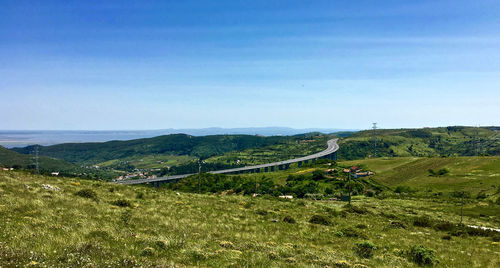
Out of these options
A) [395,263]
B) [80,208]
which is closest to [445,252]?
[395,263]

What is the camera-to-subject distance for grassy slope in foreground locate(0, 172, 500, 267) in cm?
1241

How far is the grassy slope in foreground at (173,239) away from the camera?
40.7 ft

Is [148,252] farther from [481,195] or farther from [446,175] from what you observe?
[446,175]

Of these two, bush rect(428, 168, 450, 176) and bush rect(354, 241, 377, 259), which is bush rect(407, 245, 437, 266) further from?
bush rect(428, 168, 450, 176)

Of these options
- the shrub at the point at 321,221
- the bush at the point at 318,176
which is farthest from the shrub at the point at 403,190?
the shrub at the point at 321,221

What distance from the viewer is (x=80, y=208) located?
77.8 feet

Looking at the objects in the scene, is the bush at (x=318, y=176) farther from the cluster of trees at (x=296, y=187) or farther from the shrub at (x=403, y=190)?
the shrub at (x=403, y=190)

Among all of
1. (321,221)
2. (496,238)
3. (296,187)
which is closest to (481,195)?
(296,187)

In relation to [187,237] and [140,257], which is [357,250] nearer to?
[187,237]

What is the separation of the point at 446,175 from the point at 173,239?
162915mm

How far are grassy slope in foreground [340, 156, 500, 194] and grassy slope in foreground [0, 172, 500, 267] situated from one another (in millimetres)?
105416

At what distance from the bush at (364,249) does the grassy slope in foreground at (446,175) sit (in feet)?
368

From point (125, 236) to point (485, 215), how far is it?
78.3 metres

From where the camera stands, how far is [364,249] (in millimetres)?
21469
